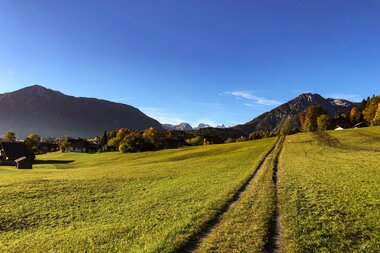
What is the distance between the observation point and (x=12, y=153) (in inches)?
4348

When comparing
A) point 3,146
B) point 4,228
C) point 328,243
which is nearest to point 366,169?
point 328,243

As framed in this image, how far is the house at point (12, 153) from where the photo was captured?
357 ft

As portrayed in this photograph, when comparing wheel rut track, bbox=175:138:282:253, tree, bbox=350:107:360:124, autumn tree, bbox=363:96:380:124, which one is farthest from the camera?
tree, bbox=350:107:360:124

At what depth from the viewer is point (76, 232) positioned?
17578 mm

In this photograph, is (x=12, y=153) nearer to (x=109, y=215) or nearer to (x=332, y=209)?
(x=109, y=215)

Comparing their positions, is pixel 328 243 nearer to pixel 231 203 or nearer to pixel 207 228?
pixel 207 228

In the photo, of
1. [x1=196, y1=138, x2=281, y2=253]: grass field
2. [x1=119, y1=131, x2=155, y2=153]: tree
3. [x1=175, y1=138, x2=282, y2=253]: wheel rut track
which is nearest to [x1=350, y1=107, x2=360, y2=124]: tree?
[x1=119, y1=131, x2=155, y2=153]: tree

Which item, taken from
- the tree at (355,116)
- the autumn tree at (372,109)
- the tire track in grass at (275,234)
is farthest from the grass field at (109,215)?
the tree at (355,116)

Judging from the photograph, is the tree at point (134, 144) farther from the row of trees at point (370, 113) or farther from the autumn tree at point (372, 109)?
the autumn tree at point (372, 109)

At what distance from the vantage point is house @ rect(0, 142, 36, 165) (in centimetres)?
10869

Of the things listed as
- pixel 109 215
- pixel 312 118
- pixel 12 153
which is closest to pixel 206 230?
A: pixel 109 215

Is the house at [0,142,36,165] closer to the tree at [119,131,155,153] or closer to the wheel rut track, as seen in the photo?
the tree at [119,131,155,153]

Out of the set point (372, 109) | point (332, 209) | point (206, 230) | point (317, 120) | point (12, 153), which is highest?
point (372, 109)

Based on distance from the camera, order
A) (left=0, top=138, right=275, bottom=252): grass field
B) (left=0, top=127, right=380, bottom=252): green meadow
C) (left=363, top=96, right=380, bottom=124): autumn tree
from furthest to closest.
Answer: (left=363, top=96, right=380, bottom=124): autumn tree
(left=0, top=138, right=275, bottom=252): grass field
(left=0, top=127, right=380, bottom=252): green meadow
